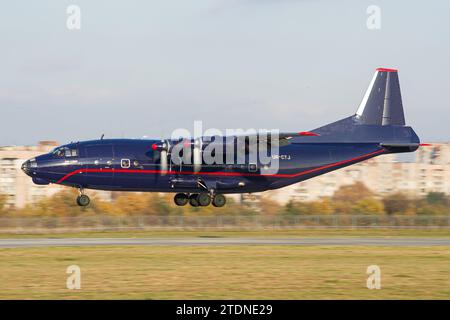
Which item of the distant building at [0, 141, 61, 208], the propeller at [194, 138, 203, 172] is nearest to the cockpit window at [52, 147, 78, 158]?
the propeller at [194, 138, 203, 172]

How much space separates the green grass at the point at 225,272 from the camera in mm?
27000

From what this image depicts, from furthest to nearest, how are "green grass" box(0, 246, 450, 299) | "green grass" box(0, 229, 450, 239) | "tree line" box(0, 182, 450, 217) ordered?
1. "tree line" box(0, 182, 450, 217)
2. "green grass" box(0, 229, 450, 239)
3. "green grass" box(0, 246, 450, 299)

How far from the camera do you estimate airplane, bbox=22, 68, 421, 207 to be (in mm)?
45562

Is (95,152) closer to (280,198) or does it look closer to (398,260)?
(398,260)

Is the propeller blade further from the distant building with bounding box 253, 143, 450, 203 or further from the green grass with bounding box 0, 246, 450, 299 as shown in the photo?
the distant building with bounding box 253, 143, 450, 203

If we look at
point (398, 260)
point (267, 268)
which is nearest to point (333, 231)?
point (398, 260)

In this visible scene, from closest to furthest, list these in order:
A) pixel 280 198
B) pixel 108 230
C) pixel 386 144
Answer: pixel 386 144, pixel 108 230, pixel 280 198

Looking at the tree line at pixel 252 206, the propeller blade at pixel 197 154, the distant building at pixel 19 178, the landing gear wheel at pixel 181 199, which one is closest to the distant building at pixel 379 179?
the tree line at pixel 252 206

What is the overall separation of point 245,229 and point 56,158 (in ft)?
87.4

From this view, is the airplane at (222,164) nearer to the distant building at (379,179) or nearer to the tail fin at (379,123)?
the tail fin at (379,123)

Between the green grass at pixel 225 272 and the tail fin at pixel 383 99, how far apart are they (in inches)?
443

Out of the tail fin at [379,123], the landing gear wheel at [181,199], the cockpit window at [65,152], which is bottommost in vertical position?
the landing gear wheel at [181,199]

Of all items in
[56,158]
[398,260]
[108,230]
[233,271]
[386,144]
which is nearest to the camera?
[233,271]

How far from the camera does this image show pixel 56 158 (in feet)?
149
